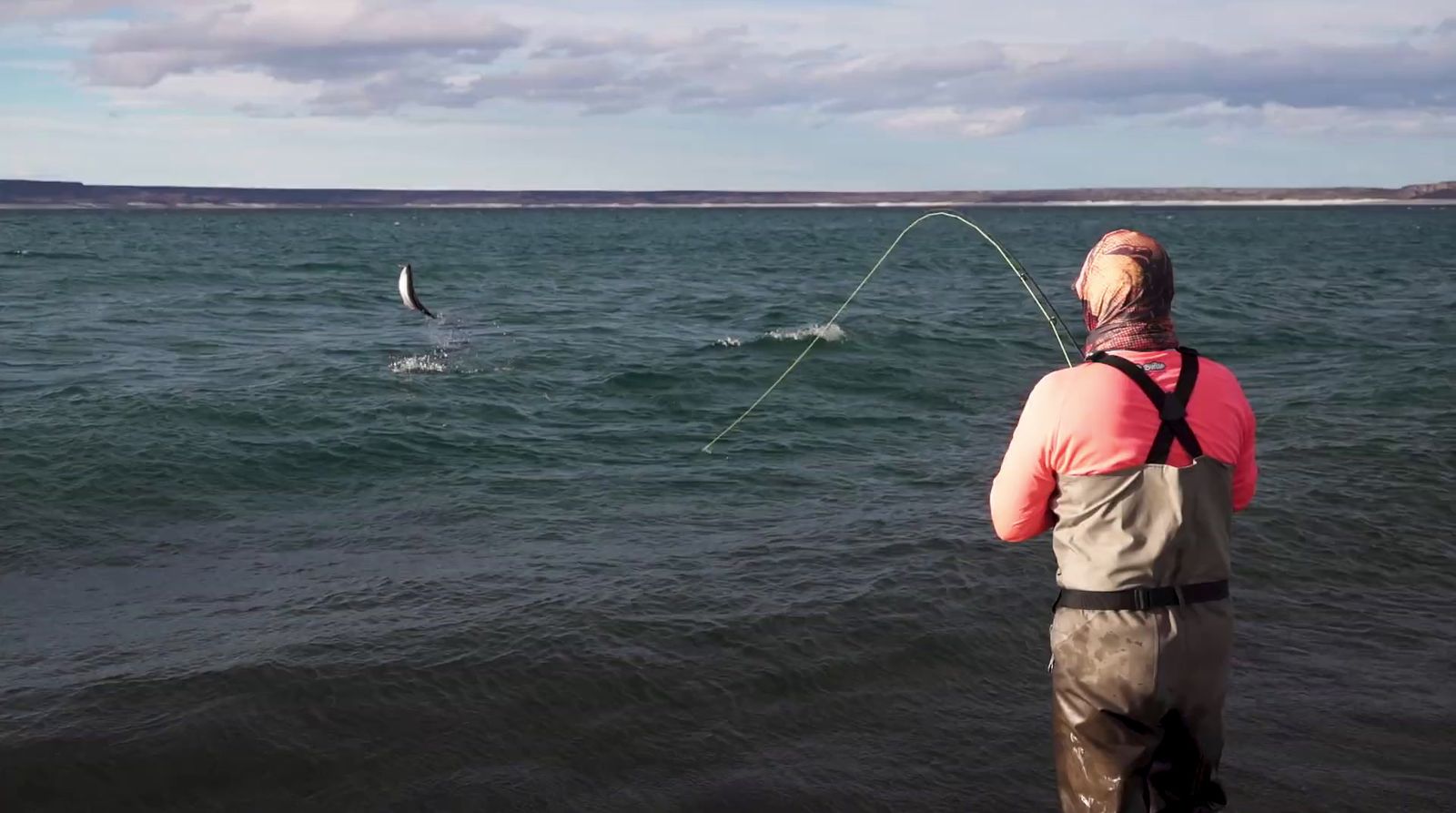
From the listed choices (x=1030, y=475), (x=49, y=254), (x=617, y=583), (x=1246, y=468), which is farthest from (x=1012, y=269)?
(x=49, y=254)

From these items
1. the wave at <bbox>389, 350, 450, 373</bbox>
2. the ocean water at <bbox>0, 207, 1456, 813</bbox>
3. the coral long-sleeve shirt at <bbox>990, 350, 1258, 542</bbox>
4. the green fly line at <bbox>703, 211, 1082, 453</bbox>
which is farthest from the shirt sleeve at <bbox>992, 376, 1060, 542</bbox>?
the wave at <bbox>389, 350, 450, 373</bbox>

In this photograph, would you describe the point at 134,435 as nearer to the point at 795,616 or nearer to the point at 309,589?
the point at 309,589

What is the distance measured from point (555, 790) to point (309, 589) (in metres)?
3.33

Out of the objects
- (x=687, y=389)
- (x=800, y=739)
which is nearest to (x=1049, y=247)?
(x=687, y=389)

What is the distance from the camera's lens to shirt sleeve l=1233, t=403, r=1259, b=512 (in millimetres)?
3461

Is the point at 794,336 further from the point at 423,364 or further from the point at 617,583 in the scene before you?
the point at 617,583

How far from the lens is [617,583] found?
8.02 m

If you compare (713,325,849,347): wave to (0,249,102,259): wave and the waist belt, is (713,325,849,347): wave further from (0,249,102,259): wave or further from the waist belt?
(0,249,102,259): wave

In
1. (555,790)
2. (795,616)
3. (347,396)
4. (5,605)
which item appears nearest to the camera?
(555,790)

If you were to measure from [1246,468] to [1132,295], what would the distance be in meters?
0.60

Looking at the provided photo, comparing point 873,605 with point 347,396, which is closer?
point 873,605

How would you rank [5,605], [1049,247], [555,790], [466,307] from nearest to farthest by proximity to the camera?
1. [555,790]
2. [5,605]
3. [466,307]
4. [1049,247]

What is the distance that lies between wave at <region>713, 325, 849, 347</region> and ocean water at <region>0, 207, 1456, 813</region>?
1.05 metres

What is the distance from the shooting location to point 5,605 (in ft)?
25.9
